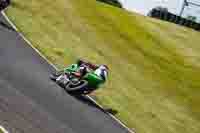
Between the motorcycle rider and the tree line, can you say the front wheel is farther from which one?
the tree line

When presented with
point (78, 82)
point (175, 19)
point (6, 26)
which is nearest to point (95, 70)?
point (78, 82)

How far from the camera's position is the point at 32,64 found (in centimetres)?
2305

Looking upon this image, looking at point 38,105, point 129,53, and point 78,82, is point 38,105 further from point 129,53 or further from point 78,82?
point 129,53

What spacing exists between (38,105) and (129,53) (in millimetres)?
16974

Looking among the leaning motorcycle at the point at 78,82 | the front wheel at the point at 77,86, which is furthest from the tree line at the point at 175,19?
the front wheel at the point at 77,86

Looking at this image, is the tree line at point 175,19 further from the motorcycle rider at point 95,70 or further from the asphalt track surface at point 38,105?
the motorcycle rider at point 95,70

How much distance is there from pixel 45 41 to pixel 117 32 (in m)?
10.1

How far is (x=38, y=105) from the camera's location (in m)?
17.9

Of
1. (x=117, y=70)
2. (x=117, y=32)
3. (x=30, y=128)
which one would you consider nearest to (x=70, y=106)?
(x=30, y=128)

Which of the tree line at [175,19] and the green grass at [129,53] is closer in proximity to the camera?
the green grass at [129,53]

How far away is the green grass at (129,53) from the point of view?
24203mm

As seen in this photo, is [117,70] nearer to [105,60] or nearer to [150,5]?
[105,60]

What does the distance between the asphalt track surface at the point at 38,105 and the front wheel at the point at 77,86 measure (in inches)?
11.8

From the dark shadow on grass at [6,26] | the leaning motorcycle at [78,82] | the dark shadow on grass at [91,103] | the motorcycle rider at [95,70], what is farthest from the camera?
the dark shadow on grass at [6,26]
